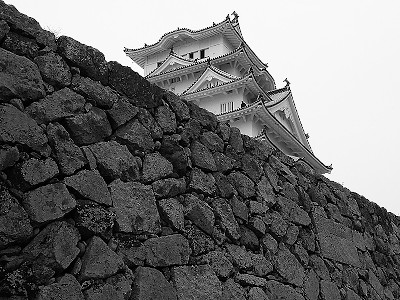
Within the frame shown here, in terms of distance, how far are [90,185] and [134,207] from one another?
0.40 metres

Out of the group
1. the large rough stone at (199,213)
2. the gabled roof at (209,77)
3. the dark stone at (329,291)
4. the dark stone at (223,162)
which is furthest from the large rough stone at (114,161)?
the gabled roof at (209,77)

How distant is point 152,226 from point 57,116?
1024 millimetres

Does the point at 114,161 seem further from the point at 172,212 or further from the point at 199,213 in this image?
the point at 199,213

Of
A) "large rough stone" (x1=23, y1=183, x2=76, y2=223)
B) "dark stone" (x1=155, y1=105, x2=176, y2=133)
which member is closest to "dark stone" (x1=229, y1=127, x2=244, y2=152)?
"dark stone" (x1=155, y1=105, x2=176, y2=133)

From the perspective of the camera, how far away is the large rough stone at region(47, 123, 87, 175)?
2912mm

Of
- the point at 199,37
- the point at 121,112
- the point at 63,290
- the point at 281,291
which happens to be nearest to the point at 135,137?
the point at 121,112

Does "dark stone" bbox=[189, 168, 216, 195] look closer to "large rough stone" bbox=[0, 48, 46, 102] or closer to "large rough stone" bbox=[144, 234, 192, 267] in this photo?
"large rough stone" bbox=[144, 234, 192, 267]

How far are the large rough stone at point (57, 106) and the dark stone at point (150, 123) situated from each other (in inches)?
22.0

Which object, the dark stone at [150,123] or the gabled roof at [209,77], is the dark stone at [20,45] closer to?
the dark stone at [150,123]

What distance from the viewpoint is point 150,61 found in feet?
84.5

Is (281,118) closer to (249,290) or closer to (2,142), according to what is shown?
(249,290)

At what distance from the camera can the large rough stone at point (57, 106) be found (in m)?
2.89

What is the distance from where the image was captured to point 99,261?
9.53ft

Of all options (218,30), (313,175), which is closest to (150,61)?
(218,30)
